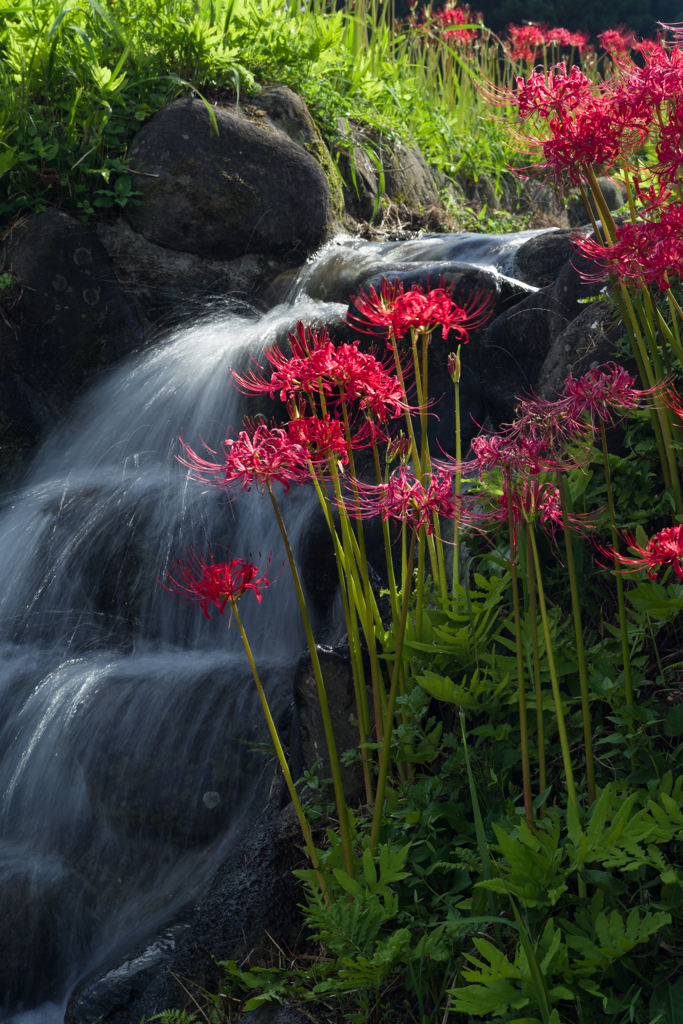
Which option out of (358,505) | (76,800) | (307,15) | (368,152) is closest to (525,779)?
(358,505)

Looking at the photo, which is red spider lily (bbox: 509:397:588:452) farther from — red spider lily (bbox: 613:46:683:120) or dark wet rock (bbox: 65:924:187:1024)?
dark wet rock (bbox: 65:924:187:1024)

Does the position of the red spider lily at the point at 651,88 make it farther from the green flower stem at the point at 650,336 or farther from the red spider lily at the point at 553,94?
the green flower stem at the point at 650,336

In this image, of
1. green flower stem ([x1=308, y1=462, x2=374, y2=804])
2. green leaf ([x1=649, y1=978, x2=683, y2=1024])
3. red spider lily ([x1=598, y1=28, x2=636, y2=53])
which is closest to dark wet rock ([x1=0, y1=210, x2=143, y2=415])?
red spider lily ([x1=598, y1=28, x2=636, y2=53])

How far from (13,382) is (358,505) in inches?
153

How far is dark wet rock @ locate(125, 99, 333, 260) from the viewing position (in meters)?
4.89

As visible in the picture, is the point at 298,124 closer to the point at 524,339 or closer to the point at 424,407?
the point at 524,339

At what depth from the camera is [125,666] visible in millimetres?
2998

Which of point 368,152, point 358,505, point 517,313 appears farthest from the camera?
point 368,152

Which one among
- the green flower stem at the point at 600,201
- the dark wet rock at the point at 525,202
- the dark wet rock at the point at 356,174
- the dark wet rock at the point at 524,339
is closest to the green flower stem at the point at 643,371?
the green flower stem at the point at 600,201

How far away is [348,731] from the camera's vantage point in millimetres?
2121

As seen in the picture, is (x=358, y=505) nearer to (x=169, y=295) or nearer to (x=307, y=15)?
(x=169, y=295)

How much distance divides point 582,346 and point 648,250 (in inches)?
46.0

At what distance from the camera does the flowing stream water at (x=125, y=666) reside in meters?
2.33

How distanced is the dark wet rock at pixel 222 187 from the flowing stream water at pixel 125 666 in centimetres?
72
